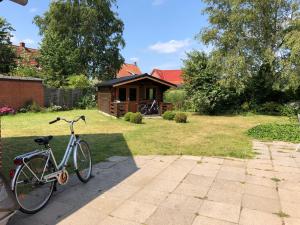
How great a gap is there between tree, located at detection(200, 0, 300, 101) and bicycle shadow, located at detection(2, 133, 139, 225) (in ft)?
40.2

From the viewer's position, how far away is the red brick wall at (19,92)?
17031 millimetres

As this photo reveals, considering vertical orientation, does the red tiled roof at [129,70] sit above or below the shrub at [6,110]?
above


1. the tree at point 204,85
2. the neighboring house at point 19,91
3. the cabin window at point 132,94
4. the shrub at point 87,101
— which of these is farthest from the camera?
the shrub at point 87,101

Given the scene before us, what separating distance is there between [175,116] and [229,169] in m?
9.01

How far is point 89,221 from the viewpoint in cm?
341

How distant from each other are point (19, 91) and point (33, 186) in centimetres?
1583

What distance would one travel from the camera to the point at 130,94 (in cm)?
1820

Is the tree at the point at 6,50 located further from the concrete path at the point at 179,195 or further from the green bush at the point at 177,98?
the concrete path at the point at 179,195

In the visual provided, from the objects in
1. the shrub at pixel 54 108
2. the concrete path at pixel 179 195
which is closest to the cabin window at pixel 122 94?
the shrub at pixel 54 108

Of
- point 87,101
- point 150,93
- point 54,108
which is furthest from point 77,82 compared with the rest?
point 150,93

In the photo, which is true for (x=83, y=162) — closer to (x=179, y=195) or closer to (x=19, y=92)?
(x=179, y=195)

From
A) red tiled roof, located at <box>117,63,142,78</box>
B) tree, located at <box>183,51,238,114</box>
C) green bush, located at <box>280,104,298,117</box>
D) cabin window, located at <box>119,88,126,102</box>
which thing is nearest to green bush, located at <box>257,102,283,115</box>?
green bush, located at <box>280,104,298,117</box>

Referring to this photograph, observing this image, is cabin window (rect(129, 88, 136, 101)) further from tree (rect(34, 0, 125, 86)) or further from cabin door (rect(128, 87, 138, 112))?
tree (rect(34, 0, 125, 86))

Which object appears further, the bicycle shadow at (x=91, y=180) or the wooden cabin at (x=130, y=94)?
the wooden cabin at (x=130, y=94)
